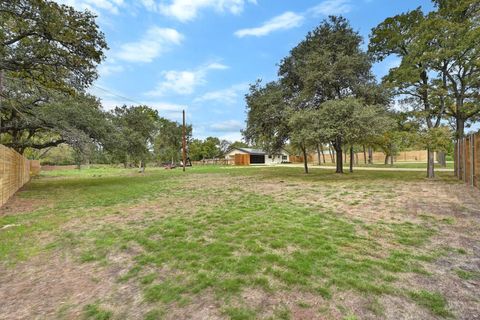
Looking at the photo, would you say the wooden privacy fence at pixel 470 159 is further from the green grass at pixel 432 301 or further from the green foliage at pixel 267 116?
the green grass at pixel 432 301

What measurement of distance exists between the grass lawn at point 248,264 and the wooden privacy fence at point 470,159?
3205 millimetres

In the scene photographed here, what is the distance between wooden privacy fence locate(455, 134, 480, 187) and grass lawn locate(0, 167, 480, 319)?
321 centimetres

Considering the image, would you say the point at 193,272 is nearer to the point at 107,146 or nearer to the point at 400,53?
the point at 107,146

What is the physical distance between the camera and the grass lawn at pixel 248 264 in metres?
2.19

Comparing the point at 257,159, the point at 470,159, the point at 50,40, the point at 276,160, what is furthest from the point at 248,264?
the point at 276,160

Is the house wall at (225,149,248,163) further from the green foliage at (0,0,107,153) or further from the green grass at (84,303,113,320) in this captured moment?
the green grass at (84,303,113,320)

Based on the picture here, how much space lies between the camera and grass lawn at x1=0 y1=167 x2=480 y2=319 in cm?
219

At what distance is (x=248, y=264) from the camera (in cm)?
297

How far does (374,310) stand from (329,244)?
1.44 m

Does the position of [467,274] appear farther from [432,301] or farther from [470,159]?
[470,159]

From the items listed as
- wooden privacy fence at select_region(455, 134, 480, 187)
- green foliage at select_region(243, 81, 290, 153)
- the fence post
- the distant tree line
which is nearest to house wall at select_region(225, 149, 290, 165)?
green foliage at select_region(243, 81, 290, 153)

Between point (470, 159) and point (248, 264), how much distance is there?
9748 mm

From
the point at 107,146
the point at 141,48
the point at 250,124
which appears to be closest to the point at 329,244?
the point at 107,146

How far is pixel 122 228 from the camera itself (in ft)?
15.5
